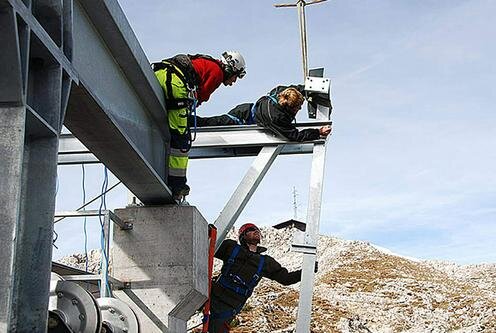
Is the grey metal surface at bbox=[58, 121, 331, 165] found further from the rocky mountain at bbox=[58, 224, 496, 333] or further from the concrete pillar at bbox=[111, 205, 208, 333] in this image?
the rocky mountain at bbox=[58, 224, 496, 333]

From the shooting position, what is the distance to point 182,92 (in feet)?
25.1

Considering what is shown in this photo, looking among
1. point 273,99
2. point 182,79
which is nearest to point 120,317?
point 182,79

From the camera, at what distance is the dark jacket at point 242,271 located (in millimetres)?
9719

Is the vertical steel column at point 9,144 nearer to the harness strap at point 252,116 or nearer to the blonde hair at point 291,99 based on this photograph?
the blonde hair at point 291,99

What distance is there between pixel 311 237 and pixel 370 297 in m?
16.0

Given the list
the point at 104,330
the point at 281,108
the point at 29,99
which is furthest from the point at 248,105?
the point at 29,99

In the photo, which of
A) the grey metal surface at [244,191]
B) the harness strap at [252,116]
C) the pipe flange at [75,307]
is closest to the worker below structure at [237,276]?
the grey metal surface at [244,191]

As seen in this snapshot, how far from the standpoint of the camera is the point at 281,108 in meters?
8.87

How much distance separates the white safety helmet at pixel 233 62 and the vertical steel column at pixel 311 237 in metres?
1.21

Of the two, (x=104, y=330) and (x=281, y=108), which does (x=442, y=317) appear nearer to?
(x=281, y=108)

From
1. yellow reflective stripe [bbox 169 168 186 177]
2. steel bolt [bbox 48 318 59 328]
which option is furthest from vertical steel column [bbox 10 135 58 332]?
yellow reflective stripe [bbox 169 168 186 177]

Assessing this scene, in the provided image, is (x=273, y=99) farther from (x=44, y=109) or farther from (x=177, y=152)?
(x=44, y=109)

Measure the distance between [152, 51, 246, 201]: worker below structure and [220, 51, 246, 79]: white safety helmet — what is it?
38 mm

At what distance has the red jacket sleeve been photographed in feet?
27.4
